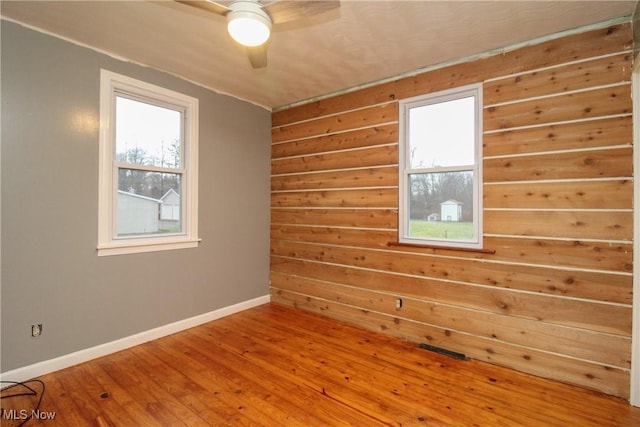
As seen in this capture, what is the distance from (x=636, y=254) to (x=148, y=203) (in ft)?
13.1

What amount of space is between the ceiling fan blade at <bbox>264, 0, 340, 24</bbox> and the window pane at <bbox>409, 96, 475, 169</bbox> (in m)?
1.70

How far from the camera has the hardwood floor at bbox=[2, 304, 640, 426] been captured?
6.12 ft

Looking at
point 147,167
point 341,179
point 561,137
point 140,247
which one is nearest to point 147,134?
point 147,167

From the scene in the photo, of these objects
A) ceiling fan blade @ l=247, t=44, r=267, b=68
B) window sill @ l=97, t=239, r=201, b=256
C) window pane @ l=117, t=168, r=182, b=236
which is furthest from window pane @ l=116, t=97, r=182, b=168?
ceiling fan blade @ l=247, t=44, r=267, b=68

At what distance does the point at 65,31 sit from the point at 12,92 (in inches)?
23.9

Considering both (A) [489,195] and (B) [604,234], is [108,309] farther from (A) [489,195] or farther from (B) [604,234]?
(B) [604,234]

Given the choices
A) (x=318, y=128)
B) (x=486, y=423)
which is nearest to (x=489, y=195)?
(x=486, y=423)

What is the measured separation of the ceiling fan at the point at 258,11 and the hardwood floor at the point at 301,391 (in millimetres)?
2330

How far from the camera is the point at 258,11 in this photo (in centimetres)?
164

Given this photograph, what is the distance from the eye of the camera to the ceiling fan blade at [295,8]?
1555 millimetres

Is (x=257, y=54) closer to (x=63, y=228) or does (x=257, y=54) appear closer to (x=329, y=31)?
(x=329, y=31)

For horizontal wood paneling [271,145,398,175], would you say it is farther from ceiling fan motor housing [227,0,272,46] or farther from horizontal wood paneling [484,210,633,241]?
ceiling fan motor housing [227,0,272,46]

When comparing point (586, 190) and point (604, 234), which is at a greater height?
point (586, 190)

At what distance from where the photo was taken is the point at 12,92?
2164 mm
